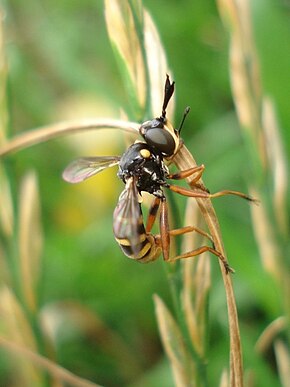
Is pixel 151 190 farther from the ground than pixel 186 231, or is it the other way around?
pixel 151 190

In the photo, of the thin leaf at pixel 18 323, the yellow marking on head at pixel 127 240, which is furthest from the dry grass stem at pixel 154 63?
the thin leaf at pixel 18 323

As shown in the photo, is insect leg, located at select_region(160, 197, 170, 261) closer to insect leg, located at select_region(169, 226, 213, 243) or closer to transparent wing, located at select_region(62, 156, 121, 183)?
insect leg, located at select_region(169, 226, 213, 243)

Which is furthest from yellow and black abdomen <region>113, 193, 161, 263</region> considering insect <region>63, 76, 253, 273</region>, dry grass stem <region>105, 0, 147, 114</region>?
dry grass stem <region>105, 0, 147, 114</region>

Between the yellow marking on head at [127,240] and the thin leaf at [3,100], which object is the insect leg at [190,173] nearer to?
the yellow marking on head at [127,240]

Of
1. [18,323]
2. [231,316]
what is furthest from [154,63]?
[18,323]

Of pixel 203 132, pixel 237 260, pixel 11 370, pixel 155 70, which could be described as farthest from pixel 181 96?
pixel 155 70

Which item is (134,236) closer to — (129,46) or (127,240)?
(127,240)

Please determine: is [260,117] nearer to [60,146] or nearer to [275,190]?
[275,190]
